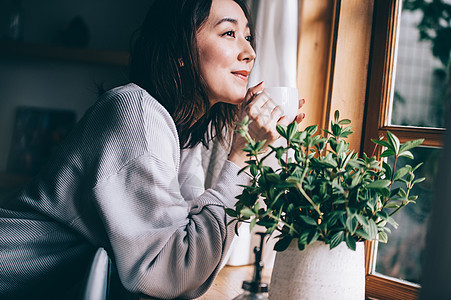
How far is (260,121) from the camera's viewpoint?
1.05 meters

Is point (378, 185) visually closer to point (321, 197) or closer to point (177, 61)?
point (321, 197)

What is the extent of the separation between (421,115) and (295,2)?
0.52 metres

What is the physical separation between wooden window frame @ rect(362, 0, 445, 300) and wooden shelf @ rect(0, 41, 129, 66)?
1433 mm

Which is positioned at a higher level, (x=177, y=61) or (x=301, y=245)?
(x=177, y=61)

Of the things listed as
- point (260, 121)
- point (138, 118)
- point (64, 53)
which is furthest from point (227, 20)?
point (64, 53)

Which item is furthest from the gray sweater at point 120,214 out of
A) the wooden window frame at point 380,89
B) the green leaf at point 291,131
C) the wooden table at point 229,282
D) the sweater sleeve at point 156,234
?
the wooden window frame at point 380,89

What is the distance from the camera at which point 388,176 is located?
2.34ft

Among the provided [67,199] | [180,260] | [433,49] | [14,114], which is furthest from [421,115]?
[14,114]

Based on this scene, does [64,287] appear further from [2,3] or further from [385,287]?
[2,3]

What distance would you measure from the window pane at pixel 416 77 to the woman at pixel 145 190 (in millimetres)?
414

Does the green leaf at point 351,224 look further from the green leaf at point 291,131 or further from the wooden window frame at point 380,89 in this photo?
the wooden window frame at point 380,89

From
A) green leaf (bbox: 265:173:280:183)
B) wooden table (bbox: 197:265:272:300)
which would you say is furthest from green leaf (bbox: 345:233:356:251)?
wooden table (bbox: 197:265:272:300)

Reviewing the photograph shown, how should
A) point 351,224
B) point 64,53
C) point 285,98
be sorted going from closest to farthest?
point 351,224
point 285,98
point 64,53

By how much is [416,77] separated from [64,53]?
72.2 inches
